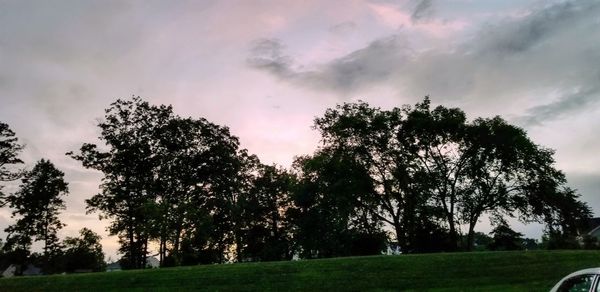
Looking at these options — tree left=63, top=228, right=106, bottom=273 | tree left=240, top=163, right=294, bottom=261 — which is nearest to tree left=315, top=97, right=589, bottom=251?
tree left=240, top=163, right=294, bottom=261

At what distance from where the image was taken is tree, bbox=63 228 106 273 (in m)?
90.4

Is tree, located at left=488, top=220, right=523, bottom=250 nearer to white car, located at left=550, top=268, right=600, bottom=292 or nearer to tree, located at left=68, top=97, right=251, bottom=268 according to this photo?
tree, located at left=68, top=97, right=251, bottom=268

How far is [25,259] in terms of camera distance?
77000 mm

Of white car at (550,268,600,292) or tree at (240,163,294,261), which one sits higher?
tree at (240,163,294,261)

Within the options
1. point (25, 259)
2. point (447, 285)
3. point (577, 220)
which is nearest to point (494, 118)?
point (577, 220)

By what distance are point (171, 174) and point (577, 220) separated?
47.6m

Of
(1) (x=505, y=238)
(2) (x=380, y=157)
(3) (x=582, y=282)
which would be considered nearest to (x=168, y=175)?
(2) (x=380, y=157)

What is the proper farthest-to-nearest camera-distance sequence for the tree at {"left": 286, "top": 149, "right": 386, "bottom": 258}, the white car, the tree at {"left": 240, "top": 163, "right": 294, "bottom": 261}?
the tree at {"left": 240, "top": 163, "right": 294, "bottom": 261} → the tree at {"left": 286, "top": 149, "right": 386, "bottom": 258} → the white car

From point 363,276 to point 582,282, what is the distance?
15356mm

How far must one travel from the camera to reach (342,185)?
5578 centimetres

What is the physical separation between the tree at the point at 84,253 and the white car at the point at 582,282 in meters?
91.1

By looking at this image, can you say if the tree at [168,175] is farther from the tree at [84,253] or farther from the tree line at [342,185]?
the tree at [84,253]

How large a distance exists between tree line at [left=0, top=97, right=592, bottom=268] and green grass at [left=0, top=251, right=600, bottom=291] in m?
19.9

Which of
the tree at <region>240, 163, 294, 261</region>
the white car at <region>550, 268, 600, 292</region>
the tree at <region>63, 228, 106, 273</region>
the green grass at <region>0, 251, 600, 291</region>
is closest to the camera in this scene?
the white car at <region>550, 268, 600, 292</region>
